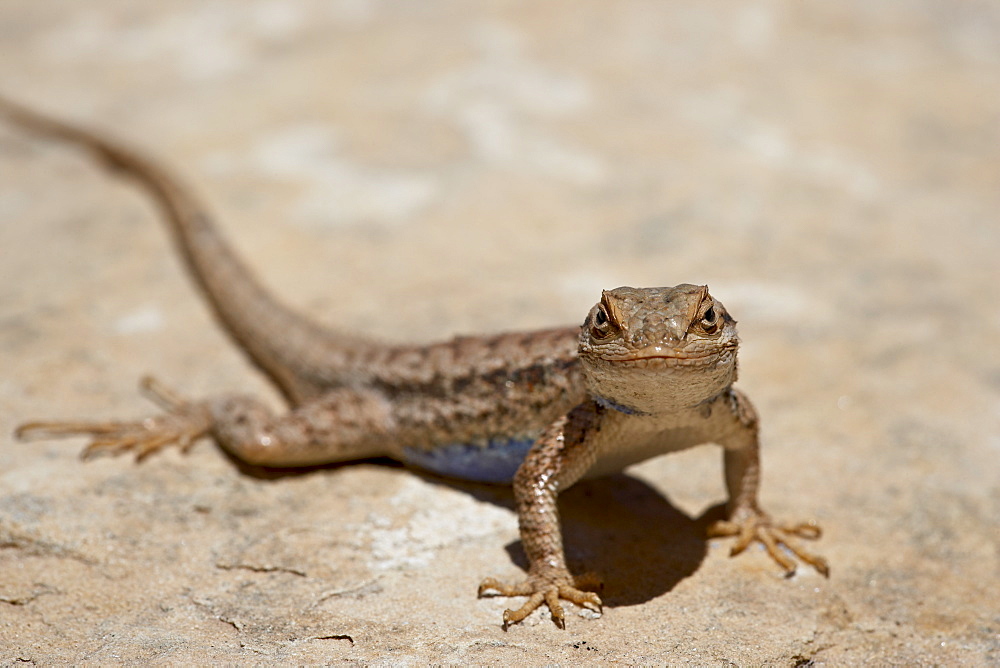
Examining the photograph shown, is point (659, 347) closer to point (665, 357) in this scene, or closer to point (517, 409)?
point (665, 357)

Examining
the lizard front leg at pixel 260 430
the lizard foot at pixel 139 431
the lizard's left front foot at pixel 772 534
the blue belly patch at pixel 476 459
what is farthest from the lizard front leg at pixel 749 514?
the lizard foot at pixel 139 431

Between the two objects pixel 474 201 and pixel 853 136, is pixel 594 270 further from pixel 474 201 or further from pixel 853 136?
pixel 853 136

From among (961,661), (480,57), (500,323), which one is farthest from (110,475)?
(480,57)

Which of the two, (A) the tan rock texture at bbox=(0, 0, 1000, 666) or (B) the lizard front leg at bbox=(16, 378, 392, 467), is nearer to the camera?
(A) the tan rock texture at bbox=(0, 0, 1000, 666)

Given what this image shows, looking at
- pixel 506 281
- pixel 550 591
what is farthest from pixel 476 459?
pixel 506 281

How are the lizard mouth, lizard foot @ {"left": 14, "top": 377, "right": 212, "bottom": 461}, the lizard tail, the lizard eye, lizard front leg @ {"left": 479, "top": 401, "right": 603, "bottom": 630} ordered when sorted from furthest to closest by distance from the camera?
the lizard tail < lizard foot @ {"left": 14, "top": 377, "right": 212, "bottom": 461} < lizard front leg @ {"left": 479, "top": 401, "right": 603, "bottom": 630} < the lizard eye < the lizard mouth

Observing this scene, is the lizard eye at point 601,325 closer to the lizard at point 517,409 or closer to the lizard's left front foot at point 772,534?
the lizard at point 517,409

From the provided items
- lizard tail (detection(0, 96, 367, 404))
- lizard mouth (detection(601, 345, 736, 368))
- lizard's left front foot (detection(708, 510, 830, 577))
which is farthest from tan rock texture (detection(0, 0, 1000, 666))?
lizard mouth (detection(601, 345, 736, 368))

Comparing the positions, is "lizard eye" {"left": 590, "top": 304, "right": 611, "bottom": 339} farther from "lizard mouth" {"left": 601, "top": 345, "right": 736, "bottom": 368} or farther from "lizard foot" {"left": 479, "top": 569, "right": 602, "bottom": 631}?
"lizard foot" {"left": 479, "top": 569, "right": 602, "bottom": 631}
